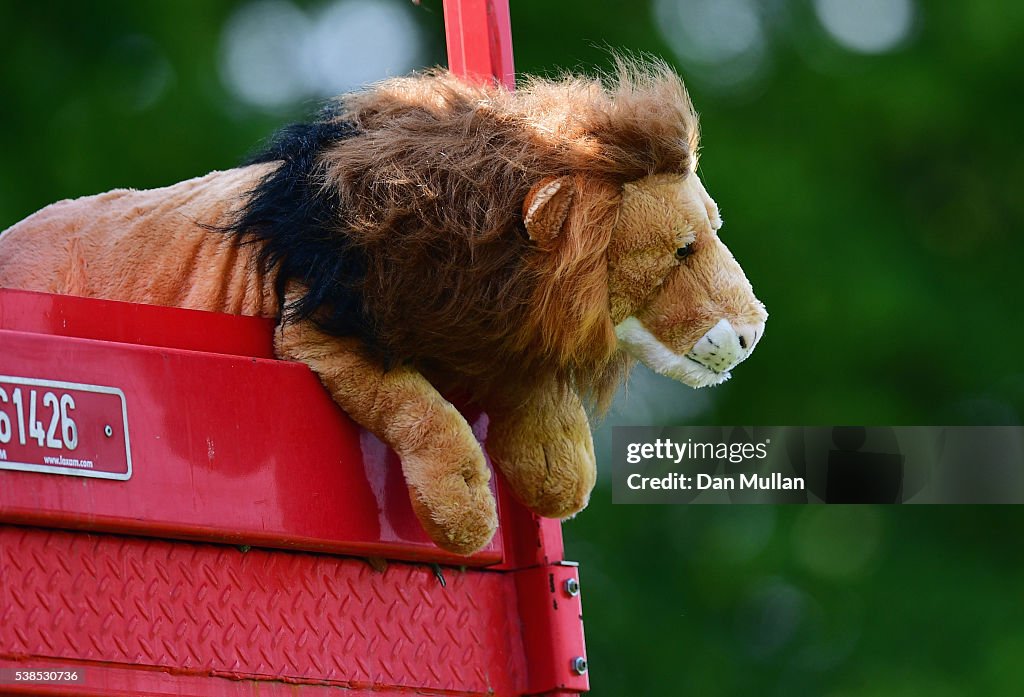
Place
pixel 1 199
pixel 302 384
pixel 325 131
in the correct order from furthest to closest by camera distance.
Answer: pixel 1 199
pixel 325 131
pixel 302 384

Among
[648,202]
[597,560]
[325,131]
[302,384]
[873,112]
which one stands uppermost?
[873,112]

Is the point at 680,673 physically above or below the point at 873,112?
below

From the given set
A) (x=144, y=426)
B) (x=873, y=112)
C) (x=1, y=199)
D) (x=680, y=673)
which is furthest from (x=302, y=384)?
(x=873, y=112)

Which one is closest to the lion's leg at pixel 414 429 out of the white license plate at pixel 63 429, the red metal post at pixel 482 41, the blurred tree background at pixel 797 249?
the white license plate at pixel 63 429

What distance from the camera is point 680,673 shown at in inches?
203

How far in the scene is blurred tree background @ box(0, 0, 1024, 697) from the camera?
16.1ft

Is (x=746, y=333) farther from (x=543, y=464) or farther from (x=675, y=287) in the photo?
(x=543, y=464)

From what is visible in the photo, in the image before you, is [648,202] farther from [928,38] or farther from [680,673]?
[928,38]

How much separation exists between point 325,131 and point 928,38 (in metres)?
3.81

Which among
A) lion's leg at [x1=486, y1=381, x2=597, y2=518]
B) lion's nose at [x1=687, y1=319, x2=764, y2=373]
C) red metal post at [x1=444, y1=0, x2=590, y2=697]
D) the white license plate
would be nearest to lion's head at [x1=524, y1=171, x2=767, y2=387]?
lion's nose at [x1=687, y1=319, x2=764, y2=373]

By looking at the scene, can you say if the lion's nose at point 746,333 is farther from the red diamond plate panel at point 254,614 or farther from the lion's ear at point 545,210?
the red diamond plate panel at point 254,614

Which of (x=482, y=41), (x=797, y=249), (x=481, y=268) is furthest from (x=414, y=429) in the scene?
(x=797, y=249)

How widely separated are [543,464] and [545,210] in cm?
31

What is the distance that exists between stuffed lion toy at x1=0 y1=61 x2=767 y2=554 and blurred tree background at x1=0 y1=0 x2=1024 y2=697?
2803mm
